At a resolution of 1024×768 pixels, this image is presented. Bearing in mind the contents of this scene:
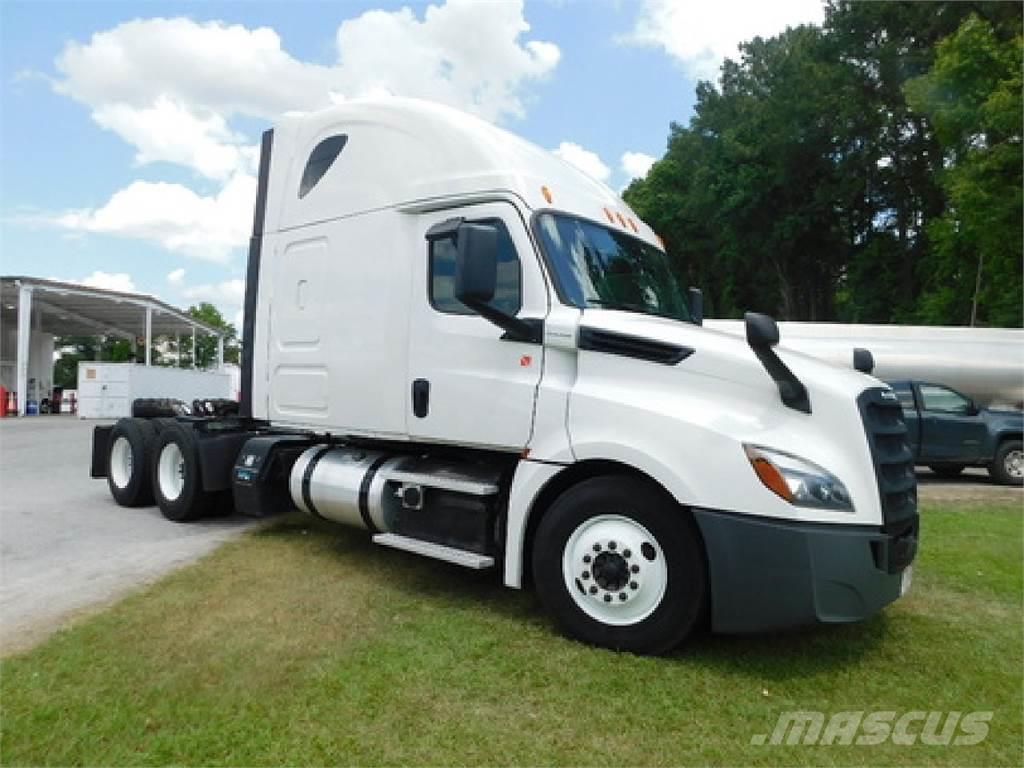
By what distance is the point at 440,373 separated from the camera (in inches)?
200

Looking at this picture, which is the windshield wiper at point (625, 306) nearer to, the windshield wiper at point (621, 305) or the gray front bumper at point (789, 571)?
the windshield wiper at point (621, 305)

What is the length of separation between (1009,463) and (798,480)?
38.1 feet

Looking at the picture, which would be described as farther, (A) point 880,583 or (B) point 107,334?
(B) point 107,334

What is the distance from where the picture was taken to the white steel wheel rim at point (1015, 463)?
42.2 ft

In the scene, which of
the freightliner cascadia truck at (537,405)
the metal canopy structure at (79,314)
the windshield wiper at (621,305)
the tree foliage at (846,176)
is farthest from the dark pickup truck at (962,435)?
the metal canopy structure at (79,314)

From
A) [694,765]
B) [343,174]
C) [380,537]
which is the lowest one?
[694,765]

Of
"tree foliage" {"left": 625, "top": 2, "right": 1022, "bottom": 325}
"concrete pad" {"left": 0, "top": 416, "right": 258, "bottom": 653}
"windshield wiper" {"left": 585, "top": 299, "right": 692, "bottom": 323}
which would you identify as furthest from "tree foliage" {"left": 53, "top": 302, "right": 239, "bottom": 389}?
"windshield wiper" {"left": 585, "top": 299, "right": 692, "bottom": 323}

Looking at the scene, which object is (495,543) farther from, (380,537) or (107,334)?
(107,334)

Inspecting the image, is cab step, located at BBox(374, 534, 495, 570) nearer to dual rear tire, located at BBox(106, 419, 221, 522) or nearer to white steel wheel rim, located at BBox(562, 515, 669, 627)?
white steel wheel rim, located at BBox(562, 515, 669, 627)

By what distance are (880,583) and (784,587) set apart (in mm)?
537

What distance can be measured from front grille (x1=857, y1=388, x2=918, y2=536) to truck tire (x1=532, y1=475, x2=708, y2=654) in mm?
990

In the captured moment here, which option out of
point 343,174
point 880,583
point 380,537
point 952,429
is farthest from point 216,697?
point 952,429

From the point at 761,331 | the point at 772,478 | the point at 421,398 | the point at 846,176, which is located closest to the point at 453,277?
the point at 421,398

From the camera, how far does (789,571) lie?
12.1ft
